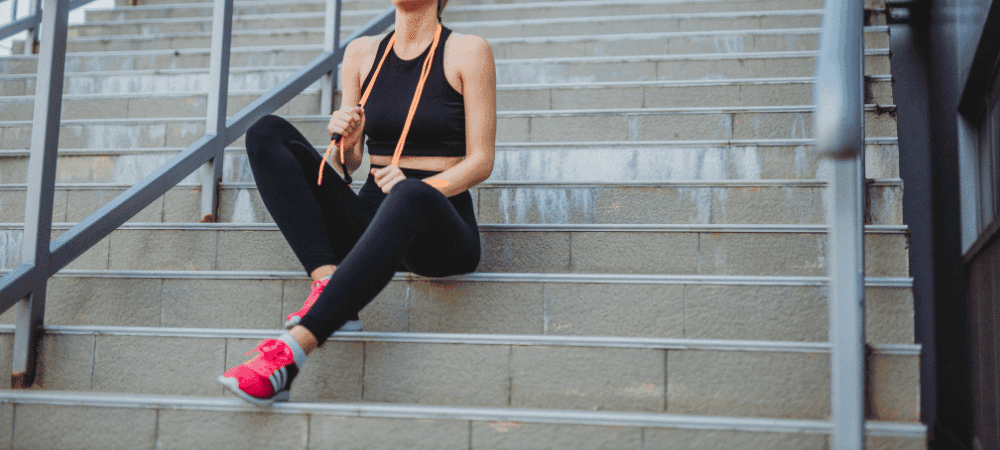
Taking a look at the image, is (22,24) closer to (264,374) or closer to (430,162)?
(430,162)

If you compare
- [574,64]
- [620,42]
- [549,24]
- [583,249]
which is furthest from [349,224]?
[549,24]

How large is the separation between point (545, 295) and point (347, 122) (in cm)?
69

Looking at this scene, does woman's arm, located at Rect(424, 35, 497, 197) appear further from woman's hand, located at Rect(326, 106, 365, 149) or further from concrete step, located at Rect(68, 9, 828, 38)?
concrete step, located at Rect(68, 9, 828, 38)

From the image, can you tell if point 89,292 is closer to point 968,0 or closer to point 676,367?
point 676,367

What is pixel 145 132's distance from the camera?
312 cm

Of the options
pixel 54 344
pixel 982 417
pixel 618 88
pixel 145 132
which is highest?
pixel 618 88

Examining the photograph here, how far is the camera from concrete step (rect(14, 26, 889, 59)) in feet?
11.8

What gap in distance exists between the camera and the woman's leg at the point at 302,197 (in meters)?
1.87

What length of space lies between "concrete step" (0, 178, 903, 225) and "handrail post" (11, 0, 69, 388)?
2.16 ft

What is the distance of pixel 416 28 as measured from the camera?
2184mm

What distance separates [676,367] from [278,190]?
1.02m

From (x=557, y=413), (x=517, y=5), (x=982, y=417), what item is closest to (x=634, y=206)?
(x=557, y=413)

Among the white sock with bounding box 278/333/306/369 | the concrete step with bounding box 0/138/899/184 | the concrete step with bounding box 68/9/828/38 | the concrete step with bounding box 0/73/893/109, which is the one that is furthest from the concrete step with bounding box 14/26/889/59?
the white sock with bounding box 278/333/306/369

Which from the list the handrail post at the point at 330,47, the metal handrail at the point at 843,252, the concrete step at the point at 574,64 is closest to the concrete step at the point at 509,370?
the metal handrail at the point at 843,252
